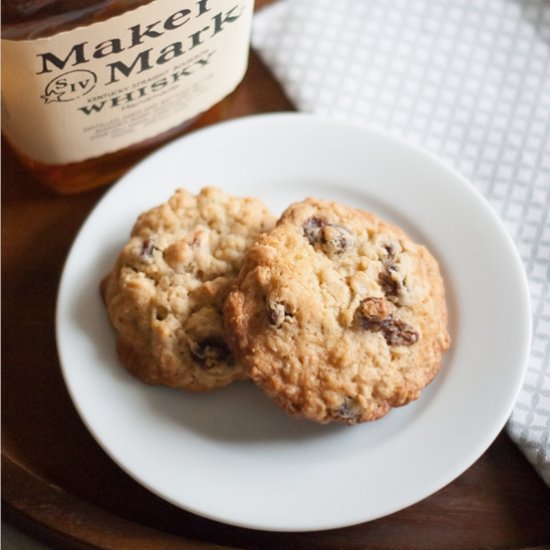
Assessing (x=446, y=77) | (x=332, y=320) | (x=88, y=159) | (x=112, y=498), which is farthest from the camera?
(x=446, y=77)

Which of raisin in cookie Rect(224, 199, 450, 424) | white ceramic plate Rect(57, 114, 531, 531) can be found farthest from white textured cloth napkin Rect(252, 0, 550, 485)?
raisin in cookie Rect(224, 199, 450, 424)

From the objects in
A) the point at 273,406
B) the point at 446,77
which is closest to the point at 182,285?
the point at 273,406

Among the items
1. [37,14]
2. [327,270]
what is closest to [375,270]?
[327,270]

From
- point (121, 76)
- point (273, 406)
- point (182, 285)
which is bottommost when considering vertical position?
point (273, 406)

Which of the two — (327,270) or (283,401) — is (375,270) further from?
(283,401)

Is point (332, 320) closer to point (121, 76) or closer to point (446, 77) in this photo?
point (121, 76)

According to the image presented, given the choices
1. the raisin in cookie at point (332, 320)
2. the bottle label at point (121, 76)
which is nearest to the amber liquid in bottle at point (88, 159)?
the bottle label at point (121, 76)

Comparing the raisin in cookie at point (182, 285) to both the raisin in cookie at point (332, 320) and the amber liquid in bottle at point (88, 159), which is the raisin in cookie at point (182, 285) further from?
the amber liquid in bottle at point (88, 159)
